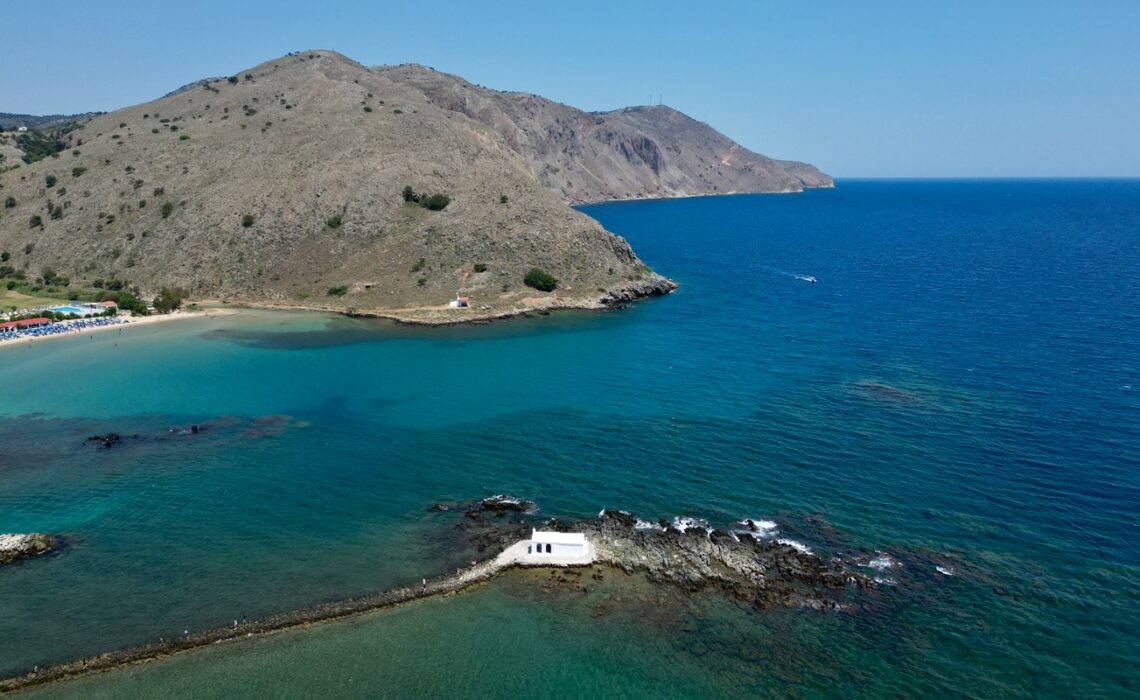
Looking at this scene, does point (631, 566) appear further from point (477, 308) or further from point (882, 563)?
point (477, 308)

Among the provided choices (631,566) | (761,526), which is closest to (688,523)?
(761,526)

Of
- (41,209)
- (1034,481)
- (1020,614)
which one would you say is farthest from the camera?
(41,209)

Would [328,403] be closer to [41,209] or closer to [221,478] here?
[221,478]

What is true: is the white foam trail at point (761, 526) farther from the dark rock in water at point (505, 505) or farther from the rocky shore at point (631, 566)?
the dark rock in water at point (505, 505)

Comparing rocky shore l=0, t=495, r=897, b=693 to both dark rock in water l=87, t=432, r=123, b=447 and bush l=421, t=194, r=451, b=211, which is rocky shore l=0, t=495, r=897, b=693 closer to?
dark rock in water l=87, t=432, r=123, b=447

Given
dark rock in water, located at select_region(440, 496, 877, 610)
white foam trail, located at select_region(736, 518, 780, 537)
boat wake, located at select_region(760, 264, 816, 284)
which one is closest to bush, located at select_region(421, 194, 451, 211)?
boat wake, located at select_region(760, 264, 816, 284)

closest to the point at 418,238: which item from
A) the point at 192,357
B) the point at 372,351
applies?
the point at 372,351

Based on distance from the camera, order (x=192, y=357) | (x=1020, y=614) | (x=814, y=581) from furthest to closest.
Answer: (x=192, y=357) → (x=814, y=581) → (x=1020, y=614)

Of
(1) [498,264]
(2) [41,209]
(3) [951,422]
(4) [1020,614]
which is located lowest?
(4) [1020,614]
